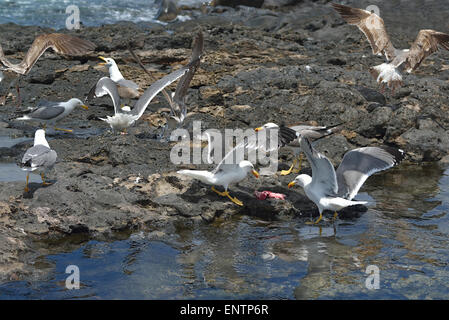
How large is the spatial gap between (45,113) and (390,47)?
21.1 ft

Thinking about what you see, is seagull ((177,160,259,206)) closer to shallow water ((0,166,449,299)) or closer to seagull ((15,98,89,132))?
shallow water ((0,166,449,299))

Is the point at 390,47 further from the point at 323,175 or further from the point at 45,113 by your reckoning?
the point at 45,113

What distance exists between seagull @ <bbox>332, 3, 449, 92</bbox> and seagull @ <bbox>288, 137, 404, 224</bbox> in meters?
3.31

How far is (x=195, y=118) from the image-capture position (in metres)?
9.45

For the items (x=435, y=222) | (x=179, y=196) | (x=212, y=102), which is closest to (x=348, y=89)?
(x=212, y=102)

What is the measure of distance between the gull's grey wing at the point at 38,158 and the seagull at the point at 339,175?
2727mm

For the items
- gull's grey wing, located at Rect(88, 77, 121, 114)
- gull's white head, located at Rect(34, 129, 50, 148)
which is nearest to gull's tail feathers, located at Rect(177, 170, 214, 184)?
gull's white head, located at Rect(34, 129, 50, 148)

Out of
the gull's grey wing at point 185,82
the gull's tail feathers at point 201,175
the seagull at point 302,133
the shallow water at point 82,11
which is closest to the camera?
the gull's tail feathers at point 201,175

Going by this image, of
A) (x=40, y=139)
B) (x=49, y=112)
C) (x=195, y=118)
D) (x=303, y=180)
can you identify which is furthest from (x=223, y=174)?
(x=49, y=112)

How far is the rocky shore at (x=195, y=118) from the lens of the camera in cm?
596

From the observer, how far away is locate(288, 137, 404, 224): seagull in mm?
6191

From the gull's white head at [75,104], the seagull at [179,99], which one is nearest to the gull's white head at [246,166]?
the seagull at [179,99]

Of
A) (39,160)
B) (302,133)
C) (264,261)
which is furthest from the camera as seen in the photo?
(302,133)

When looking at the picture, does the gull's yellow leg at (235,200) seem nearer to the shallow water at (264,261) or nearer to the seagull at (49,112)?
the shallow water at (264,261)
